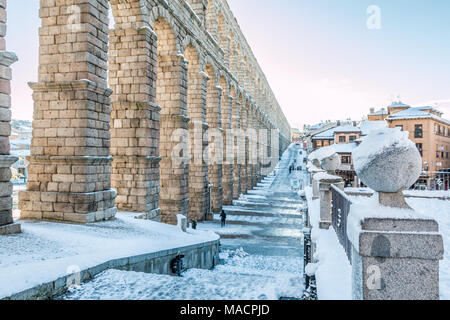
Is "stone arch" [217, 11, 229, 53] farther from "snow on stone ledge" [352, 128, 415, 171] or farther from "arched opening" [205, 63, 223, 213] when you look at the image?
"snow on stone ledge" [352, 128, 415, 171]

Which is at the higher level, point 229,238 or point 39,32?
point 39,32

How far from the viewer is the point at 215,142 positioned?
23.0 metres

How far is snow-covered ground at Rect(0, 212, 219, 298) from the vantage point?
15.7 ft

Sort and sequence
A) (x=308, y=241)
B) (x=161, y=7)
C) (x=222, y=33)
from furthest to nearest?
(x=222, y=33)
(x=161, y=7)
(x=308, y=241)

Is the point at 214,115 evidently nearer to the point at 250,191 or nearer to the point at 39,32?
the point at 39,32

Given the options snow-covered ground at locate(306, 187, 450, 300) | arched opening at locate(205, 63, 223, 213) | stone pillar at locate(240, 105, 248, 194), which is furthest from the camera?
stone pillar at locate(240, 105, 248, 194)

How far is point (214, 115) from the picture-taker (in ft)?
74.9

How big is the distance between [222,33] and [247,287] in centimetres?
2458

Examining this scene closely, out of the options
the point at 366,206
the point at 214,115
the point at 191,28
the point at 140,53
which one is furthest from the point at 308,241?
the point at 214,115

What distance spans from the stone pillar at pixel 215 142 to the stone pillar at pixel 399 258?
20.3 m

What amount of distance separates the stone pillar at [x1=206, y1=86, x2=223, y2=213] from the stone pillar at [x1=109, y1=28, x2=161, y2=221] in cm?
1032

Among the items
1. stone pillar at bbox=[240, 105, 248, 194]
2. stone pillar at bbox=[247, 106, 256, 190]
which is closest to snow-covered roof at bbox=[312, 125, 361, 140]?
stone pillar at bbox=[247, 106, 256, 190]

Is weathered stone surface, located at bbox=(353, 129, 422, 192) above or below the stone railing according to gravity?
above

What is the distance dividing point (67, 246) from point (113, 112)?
22.7 feet
